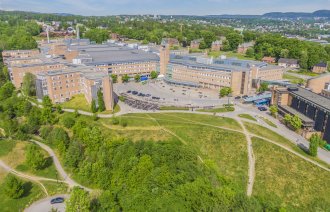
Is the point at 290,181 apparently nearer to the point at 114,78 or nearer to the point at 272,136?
the point at 272,136

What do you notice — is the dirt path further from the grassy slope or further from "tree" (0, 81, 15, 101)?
"tree" (0, 81, 15, 101)

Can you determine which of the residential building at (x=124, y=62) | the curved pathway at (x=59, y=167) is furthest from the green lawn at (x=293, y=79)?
the curved pathway at (x=59, y=167)

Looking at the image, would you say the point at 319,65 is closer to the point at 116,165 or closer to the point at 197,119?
the point at 197,119

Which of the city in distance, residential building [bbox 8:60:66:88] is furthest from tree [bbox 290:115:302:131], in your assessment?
residential building [bbox 8:60:66:88]

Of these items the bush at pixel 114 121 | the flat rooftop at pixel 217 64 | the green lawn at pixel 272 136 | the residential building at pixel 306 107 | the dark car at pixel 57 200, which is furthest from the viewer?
the flat rooftop at pixel 217 64

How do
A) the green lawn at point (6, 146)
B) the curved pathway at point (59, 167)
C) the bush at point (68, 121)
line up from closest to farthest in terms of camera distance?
1. the curved pathway at point (59, 167)
2. the green lawn at point (6, 146)
3. the bush at point (68, 121)

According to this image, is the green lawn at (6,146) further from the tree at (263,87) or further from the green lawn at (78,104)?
the tree at (263,87)

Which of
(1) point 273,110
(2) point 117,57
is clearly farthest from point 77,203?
(2) point 117,57
